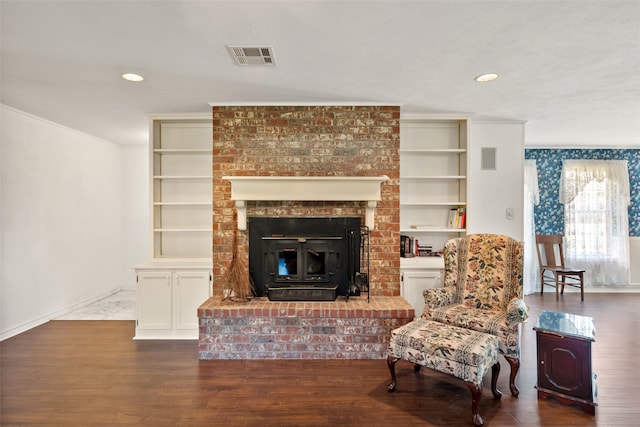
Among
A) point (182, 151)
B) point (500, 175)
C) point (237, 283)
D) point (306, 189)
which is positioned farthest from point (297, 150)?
point (500, 175)

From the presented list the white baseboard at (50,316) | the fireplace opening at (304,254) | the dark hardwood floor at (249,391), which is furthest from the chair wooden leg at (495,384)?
the white baseboard at (50,316)

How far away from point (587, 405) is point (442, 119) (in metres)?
2.93

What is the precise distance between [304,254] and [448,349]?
5.48ft

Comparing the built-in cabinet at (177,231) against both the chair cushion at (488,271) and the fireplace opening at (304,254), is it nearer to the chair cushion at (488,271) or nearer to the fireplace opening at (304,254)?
the fireplace opening at (304,254)

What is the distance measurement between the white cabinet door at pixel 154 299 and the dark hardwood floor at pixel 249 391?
230 mm

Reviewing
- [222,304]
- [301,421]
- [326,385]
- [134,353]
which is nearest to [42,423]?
[134,353]

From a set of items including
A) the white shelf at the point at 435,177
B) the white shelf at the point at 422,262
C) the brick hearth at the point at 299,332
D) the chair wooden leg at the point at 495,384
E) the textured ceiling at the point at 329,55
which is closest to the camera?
the textured ceiling at the point at 329,55

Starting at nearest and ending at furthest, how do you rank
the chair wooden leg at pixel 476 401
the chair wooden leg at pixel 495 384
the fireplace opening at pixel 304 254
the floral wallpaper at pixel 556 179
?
the chair wooden leg at pixel 476 401, the chair wooden leg at pixel 495 384, the fireplace opening at pixel 304 254, the floral wallpaper at pixel 556 179

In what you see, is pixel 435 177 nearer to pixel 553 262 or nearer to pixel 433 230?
pixel 433 230

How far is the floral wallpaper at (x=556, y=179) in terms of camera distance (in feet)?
Result: 18.6

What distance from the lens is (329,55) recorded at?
2.36m

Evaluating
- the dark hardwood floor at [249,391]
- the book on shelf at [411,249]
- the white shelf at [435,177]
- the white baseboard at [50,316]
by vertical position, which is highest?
the white shelf at [435,177]

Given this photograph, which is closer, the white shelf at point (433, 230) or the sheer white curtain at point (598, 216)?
the white shelf at point (433, 230)

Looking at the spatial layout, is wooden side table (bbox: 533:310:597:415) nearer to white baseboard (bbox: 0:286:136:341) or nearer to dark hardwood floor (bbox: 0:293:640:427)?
dark hardwood floor (bbox: 0:293:640:427)
